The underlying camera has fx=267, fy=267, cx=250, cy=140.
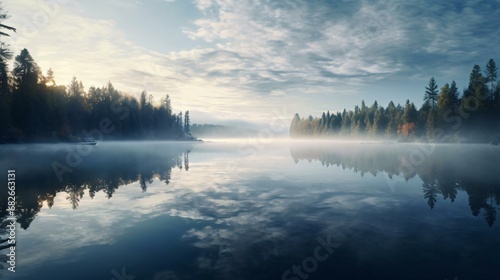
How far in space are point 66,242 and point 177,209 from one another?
5.11 m

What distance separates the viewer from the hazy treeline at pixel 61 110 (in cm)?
6731

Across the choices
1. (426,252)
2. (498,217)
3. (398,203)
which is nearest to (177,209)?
(426,252)

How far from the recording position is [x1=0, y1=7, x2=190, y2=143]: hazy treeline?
67312 millimetres

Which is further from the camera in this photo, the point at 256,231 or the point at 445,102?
the point at 445,102

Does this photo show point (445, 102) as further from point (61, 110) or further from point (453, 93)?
point (61, 110)

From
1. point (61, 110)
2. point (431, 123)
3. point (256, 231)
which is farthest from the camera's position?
point (431, 123)

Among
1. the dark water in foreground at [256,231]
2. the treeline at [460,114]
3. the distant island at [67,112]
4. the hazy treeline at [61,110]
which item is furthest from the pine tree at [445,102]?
the distant island at [67,112]

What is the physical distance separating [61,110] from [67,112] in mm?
13544

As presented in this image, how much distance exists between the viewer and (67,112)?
91625 millimetres

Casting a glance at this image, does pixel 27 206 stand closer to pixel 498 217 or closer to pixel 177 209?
pixel 177 209

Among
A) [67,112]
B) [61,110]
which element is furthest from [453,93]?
[67,112]

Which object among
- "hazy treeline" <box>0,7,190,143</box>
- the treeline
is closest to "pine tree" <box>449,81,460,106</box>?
the treeline

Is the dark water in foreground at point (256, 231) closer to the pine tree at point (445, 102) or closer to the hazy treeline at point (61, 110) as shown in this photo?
the hazy treeline at point (61, 110)

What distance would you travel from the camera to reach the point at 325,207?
14125 mm
